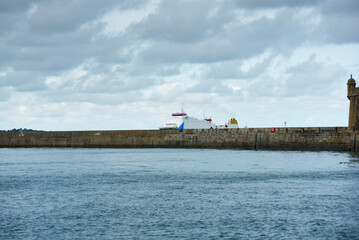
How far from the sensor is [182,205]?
64.0 ft

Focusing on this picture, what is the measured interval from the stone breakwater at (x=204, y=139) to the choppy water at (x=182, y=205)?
67.9 feet

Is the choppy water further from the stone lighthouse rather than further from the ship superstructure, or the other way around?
the ship superstructure


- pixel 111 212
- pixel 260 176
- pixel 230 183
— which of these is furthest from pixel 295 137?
pixel 111 212

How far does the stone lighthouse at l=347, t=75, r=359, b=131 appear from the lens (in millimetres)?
52875

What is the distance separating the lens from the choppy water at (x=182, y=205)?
14789 millimetres

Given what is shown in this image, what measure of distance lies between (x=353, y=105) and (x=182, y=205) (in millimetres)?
40113

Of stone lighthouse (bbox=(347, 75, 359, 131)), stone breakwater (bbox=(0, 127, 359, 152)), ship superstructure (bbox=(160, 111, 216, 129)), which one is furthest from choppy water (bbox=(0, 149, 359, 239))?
ship superstructure (bbox=(160, 111, 216, 129))

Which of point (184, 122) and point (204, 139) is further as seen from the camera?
point (184, 122)

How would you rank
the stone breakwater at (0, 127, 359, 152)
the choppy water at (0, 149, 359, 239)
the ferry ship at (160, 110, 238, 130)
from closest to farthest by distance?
1. the choppy water at (0, 149, 359, 239)
2. the stone breakwater at (0, 127, 359, 152)
3. the ferry ship at (160, 110, 238, 130)

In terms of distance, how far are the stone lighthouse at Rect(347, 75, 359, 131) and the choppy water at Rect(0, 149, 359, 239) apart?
→ 22762 mm

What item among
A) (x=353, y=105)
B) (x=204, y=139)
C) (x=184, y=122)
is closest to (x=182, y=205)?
(x=353, y=105)

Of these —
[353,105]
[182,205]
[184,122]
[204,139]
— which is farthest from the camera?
[184,122]

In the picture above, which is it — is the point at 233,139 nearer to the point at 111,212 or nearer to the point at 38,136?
the point at 38,136

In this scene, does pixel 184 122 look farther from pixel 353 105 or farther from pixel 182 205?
pixel 182 205
